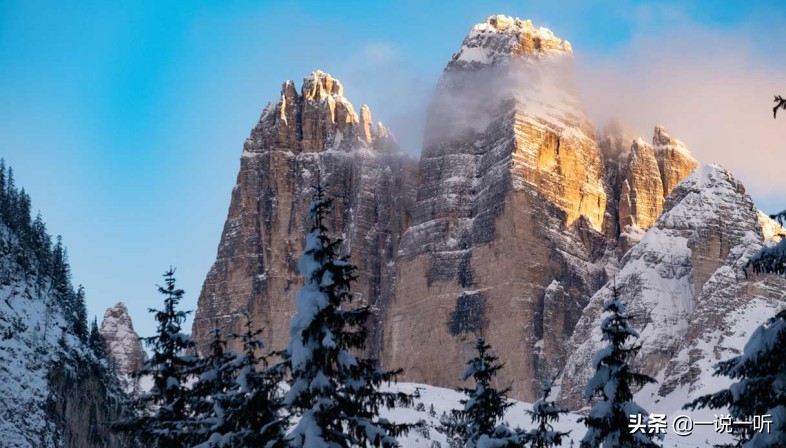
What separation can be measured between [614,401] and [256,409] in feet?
33.9

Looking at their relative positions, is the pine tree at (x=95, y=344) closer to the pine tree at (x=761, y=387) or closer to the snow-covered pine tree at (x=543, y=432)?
the snow-covered pine tree at (x=543, y=432)

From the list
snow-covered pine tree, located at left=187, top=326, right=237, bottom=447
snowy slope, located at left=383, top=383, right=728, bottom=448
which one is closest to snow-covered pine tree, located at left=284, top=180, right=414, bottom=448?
snow-covered pine tree, located at left=187, top=326, right=237, bottom=447

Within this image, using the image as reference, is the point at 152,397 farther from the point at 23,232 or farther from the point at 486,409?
the point at 23,232

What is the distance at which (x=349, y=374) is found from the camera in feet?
113

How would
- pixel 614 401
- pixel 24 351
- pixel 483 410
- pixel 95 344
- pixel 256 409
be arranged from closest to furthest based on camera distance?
pixel 256 409
pixel 614 401
pixel 483 410
pixel 24 351
pixel 95 344

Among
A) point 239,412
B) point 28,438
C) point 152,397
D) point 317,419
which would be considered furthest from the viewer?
point 28,438

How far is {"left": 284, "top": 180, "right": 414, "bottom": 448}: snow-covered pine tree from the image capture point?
111ft

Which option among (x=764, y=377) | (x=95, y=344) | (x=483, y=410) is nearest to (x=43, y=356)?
(x=95, y=344)

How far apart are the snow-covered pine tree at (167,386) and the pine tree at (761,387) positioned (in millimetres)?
16261

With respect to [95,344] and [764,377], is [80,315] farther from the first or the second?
[764,377]

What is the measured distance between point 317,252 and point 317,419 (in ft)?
13.9

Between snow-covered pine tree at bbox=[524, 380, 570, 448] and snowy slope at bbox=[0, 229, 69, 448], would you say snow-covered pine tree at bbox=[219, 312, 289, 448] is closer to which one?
snow-covered pine tree at bbox=[524, 380, 570, 448]

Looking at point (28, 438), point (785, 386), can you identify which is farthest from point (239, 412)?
point (28, 438)

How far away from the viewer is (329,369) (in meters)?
34.4
